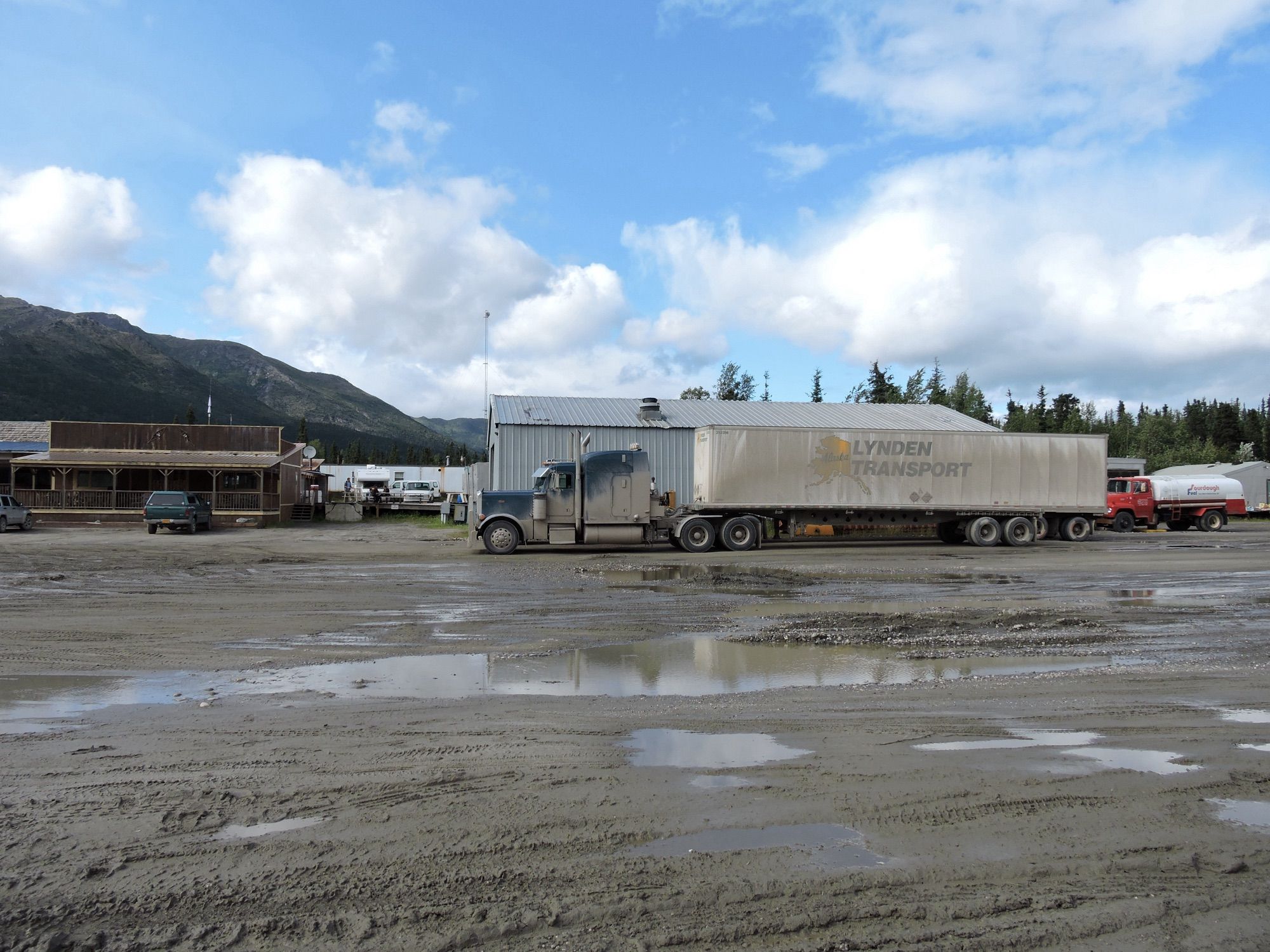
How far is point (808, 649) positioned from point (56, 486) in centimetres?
4039

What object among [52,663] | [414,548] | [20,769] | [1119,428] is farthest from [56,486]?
[1119,428]

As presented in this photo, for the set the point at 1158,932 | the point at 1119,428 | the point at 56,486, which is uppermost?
the point at 1119,428

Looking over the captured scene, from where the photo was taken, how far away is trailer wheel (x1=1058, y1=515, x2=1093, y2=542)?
28047 millimetres

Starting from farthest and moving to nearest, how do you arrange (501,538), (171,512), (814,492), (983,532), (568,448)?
(568,448) < (171,512) < (983,532) < (814,492) < (501,538)

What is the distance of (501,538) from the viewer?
74.9 ft

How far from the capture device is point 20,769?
525 centimetres

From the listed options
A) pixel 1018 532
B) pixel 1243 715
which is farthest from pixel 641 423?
pixel 1243 715

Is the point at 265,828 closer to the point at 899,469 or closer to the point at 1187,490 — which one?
the point at 899,469

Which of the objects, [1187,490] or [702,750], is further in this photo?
[1187,490]

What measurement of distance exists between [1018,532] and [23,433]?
52631mm

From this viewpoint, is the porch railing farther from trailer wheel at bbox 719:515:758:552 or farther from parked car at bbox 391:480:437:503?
trailer wheel at bbox 719:515:758:552

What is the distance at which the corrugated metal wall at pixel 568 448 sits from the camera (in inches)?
1347

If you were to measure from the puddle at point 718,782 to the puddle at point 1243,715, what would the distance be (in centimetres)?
412

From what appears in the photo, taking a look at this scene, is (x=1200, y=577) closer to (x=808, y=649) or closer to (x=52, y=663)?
(x=808, y=649)
